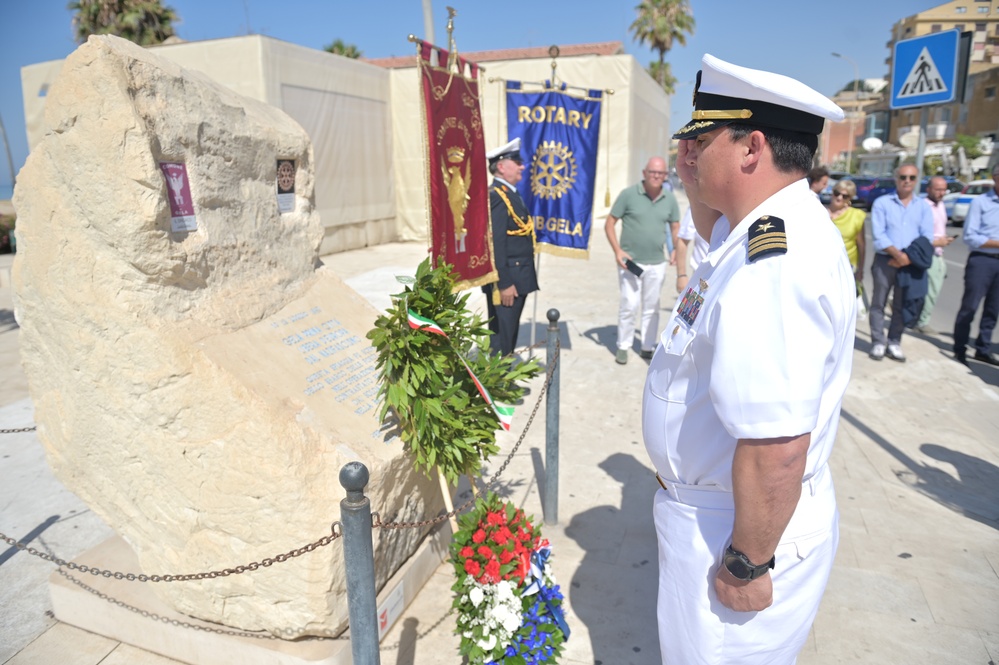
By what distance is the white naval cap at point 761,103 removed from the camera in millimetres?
1531

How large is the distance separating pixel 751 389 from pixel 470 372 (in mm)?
1710

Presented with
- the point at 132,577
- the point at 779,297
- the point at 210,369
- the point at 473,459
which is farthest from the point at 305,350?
the point at 779,297

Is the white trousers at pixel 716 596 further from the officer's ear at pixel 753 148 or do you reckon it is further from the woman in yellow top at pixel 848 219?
the woman in yellow top at pixel 848 219

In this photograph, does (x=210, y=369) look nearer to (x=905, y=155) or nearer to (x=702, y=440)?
(x=702, y=440)

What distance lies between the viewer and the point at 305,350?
307 cm

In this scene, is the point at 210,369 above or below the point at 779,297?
below

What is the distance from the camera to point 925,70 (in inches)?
225

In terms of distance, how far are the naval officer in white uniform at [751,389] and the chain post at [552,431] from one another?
186 centimetres

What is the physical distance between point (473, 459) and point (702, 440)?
1522 millimetres

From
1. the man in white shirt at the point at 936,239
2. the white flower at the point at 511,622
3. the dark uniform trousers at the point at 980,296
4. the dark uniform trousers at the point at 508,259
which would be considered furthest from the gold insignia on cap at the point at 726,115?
the dark uniform trousers at the point at 980,296

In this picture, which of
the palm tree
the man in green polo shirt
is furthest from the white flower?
the palm tree

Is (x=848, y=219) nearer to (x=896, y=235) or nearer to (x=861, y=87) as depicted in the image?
(x=896, y=235)

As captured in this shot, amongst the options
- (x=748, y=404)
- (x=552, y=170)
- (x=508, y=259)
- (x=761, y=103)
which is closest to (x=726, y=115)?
(x=761, y=103)

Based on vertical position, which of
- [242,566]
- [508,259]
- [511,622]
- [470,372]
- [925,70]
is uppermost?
[925,70]
